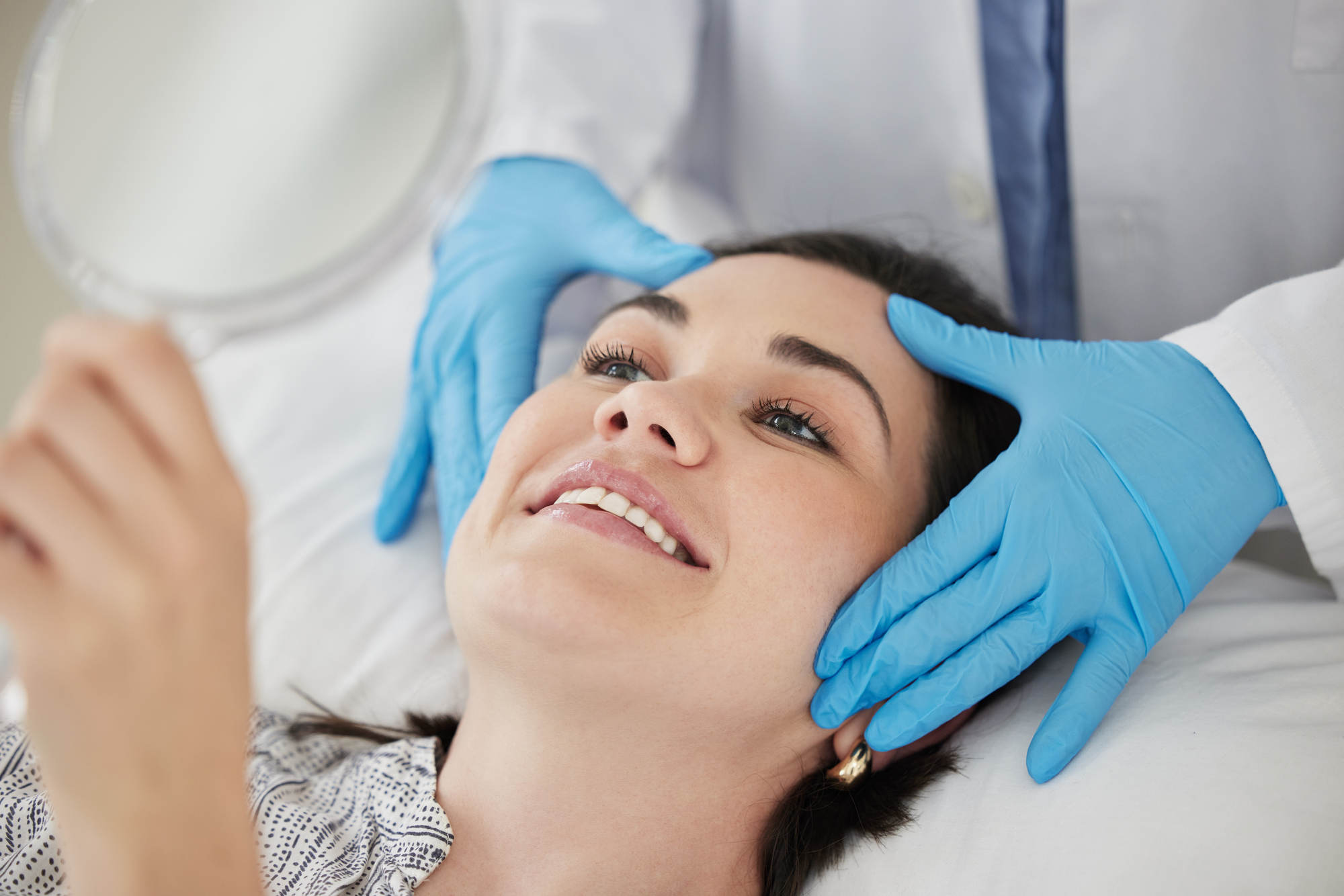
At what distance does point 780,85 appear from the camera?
1869 millimetres

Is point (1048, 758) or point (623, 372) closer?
A: point (1048, 758)

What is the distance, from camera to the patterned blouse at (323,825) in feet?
3.33

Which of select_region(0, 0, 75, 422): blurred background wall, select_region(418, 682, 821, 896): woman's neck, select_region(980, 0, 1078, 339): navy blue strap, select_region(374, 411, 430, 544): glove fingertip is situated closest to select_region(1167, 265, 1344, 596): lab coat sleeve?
select_region(980, 0, 1078, 339): navy blue strap

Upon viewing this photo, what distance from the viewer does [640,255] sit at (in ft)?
4.79

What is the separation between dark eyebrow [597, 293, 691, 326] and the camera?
1170 mm

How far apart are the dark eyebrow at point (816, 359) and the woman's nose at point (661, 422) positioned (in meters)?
0.16

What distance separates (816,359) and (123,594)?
0.77m

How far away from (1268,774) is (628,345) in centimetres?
83

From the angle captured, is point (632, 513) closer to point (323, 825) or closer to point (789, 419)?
point (789, 419)

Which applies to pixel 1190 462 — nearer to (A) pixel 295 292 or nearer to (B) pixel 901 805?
(B) pixel 901 805

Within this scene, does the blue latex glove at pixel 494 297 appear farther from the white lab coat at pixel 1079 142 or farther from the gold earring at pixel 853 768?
the gold earring at pixel 853 768

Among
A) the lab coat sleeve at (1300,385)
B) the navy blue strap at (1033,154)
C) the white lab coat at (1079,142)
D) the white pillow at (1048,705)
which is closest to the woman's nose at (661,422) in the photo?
the white pillow at (1048,705)

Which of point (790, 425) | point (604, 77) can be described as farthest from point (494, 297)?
point (790, 425)

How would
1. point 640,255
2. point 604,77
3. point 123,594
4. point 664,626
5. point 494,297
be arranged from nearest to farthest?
point 123,594
point 664,626
point 640,255
point 494,297
point 604,77
